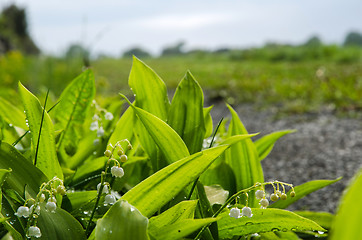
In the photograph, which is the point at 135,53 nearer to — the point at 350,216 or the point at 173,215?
the point at 173,215

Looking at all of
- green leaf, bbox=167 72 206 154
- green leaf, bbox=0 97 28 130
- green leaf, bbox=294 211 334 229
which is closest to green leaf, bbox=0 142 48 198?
green leaf, bbox=167 72 206 154

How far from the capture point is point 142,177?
1.27 m

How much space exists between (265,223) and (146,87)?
1.56 ft

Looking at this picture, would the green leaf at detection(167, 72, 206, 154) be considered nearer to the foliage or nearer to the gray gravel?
the foliage

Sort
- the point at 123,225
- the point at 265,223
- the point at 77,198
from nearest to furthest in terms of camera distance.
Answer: the point at 123,225 < the point at 265,223 < the point at 77,198

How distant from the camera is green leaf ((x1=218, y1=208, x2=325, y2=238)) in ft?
2.76

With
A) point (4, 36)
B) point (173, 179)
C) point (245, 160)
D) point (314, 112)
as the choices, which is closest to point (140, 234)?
A: point (173, 179)

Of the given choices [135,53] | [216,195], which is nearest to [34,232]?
[216,195]

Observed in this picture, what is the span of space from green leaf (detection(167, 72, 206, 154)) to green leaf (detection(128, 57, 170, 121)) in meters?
0.05

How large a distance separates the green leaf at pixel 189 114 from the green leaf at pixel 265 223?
0.77ft

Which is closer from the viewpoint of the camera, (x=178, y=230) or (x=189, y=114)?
(x=178, y=230)

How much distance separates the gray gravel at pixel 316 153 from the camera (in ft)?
9.92

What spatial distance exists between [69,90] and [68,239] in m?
0.58

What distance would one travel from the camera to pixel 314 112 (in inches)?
222
